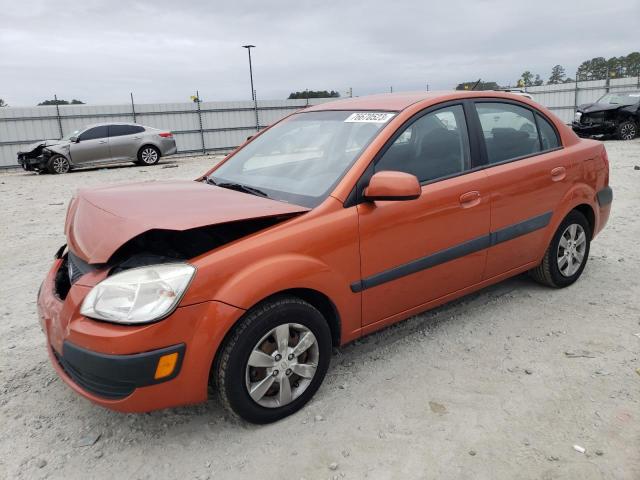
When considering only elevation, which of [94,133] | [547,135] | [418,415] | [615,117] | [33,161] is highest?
[94,133]

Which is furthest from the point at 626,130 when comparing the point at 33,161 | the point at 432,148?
the point at 33,161

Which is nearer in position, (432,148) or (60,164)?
(432,148)

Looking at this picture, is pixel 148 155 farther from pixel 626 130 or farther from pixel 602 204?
pixel 626 130

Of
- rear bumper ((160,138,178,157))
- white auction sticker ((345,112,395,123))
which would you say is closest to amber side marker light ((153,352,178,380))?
white auction sticker ((345,112,395,123))

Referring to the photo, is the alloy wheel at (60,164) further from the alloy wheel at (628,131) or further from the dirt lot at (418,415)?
the alloy wheel at (628,131)

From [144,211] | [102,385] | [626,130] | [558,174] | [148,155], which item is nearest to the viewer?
[102,385]

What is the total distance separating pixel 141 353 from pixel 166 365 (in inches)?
4.9

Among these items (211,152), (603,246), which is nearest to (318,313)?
(603,246)

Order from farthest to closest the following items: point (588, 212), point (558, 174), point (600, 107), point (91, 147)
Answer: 1. point (600, 107)
2. point (91, 147)
3. point (588, 212)
4. point (558, 174)

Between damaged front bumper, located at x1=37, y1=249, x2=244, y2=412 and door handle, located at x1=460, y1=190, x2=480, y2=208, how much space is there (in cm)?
162

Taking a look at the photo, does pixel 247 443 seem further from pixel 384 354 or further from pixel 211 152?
pixel 211 152

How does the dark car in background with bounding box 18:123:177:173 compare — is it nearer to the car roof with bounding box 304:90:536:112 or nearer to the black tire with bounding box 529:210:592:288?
the car roof with bounding box 304:90:536:112

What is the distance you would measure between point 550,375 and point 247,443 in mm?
1738

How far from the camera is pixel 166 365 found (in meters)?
2.23
